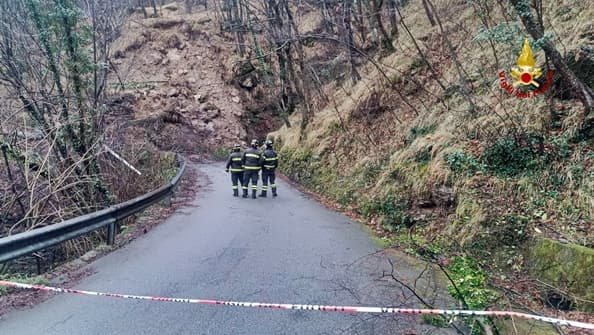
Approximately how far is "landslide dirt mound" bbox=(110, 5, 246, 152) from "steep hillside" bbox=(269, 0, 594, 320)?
77.3 ft

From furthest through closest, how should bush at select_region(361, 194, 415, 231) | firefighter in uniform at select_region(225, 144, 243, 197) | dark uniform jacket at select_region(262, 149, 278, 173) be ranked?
firefighter in uniform at select_region(225, 144, 243, 197), dark uniform jacket at select_region(262, 149, 278, 173), bush at select_region(361, 194, 415, 231)

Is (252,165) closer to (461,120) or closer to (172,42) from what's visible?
(461,120)

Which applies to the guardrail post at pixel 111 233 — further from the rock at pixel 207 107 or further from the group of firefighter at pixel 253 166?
the rock at pixel 207 107

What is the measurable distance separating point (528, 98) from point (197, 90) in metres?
34.3

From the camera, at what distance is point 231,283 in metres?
5.45

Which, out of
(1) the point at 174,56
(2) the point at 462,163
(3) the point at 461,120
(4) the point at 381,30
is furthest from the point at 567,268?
(1) the point at 174,56

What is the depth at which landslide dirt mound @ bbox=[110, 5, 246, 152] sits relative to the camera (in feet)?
118

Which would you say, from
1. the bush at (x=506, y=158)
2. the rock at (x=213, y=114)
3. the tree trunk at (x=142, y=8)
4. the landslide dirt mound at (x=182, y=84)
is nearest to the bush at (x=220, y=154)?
the landslide dirt mound at (x=182, y=84)

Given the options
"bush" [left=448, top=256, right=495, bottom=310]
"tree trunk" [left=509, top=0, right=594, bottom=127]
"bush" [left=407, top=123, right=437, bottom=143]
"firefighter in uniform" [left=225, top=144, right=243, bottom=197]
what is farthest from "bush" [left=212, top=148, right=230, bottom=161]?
"bush" [left=448, top=256, right=495, bottom=310]

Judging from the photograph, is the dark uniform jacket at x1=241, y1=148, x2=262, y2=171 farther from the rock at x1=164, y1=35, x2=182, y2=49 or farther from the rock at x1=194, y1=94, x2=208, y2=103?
the rock at x1=164, y1=35, x2=182, y2=49

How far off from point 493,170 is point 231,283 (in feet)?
17.9

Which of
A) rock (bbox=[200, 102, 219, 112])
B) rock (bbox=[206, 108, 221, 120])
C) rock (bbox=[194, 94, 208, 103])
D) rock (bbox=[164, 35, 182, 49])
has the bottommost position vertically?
rock (bbox=[206, 108, 221, 120])

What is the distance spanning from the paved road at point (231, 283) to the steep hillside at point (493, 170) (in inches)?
60.4

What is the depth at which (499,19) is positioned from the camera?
549 inches
